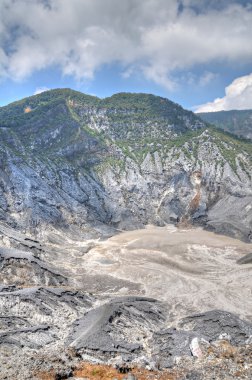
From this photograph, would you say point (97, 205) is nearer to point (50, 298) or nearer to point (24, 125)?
point (24, 125)

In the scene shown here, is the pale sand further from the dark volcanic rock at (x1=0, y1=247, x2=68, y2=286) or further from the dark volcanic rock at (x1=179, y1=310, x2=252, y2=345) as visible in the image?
the dark volcanic rock at (x1=0, y1=247, x2=68, y2=286)

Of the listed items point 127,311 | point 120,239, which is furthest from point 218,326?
point 120,239

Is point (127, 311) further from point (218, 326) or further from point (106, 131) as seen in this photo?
point (106, 131)

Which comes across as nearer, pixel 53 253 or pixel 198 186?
pixel 53 253

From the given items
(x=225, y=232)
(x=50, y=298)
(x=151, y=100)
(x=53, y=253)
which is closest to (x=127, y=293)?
(x=50, y=298)

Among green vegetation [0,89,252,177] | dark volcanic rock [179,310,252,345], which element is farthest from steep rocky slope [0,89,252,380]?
green vegetation [0,89,252,177]

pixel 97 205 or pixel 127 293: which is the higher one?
pixel 97 205
